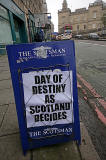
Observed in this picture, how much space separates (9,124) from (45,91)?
3.76 ft

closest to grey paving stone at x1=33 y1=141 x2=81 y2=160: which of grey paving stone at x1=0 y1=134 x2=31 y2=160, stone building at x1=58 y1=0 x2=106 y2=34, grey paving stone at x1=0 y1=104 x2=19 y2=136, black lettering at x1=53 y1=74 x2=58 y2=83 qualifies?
grey paving stone at x1=0 y1=134 x2=31 y2=160

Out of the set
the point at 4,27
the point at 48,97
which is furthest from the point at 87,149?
the point at 4,27

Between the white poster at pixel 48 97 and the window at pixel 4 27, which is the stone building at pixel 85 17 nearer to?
the window at pixel 4 27

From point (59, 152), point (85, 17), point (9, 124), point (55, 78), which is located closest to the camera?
point (55, 78)

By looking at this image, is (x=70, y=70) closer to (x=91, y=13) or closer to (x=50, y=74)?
(x=50, y=74)

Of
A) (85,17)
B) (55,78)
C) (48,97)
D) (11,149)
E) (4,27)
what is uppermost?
(85,17)

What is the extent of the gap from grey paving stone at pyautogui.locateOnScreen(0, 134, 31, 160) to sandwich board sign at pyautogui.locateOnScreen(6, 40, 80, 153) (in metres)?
0.14

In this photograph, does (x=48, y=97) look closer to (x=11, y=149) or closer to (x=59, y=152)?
(x=59, y=152)

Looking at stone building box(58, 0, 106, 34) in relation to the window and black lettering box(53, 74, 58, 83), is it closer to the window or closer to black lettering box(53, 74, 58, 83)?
the window

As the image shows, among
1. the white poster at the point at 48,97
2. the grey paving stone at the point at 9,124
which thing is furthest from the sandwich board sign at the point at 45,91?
the grey paving stone at the point at 9,124

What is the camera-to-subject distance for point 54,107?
1480 millimetres

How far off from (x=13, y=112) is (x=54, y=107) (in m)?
1.27

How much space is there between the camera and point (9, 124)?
6.79 ft

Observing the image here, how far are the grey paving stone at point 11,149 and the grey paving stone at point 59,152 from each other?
15 centimetres
